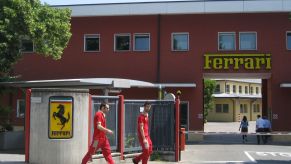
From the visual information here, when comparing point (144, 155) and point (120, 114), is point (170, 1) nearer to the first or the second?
point (120, 114)

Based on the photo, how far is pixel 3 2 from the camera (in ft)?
70.3

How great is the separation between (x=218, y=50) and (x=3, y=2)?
13.6 meters

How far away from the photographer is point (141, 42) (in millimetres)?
31359

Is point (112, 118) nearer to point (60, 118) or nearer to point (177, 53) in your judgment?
point (60, 118)

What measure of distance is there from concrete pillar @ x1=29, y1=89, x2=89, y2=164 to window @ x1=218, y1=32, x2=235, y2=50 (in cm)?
1731

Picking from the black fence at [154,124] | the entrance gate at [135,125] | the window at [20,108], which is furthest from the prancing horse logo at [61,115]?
the window at [20,108]

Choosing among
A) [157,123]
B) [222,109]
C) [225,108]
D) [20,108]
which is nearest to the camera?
[157,123]

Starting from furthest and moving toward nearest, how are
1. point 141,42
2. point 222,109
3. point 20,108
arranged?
point 222,109, point 20,108, point 141,42

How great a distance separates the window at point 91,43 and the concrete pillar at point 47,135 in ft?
57.0

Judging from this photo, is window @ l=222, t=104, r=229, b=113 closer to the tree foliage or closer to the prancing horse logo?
the tree foliage

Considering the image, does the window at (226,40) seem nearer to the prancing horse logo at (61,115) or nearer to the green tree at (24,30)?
the green tree at (24,30)

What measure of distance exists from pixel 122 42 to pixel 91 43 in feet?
6.46

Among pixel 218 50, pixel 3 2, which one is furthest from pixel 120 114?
pixel 218 50

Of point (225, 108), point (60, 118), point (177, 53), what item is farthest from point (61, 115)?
point (225, 108)
